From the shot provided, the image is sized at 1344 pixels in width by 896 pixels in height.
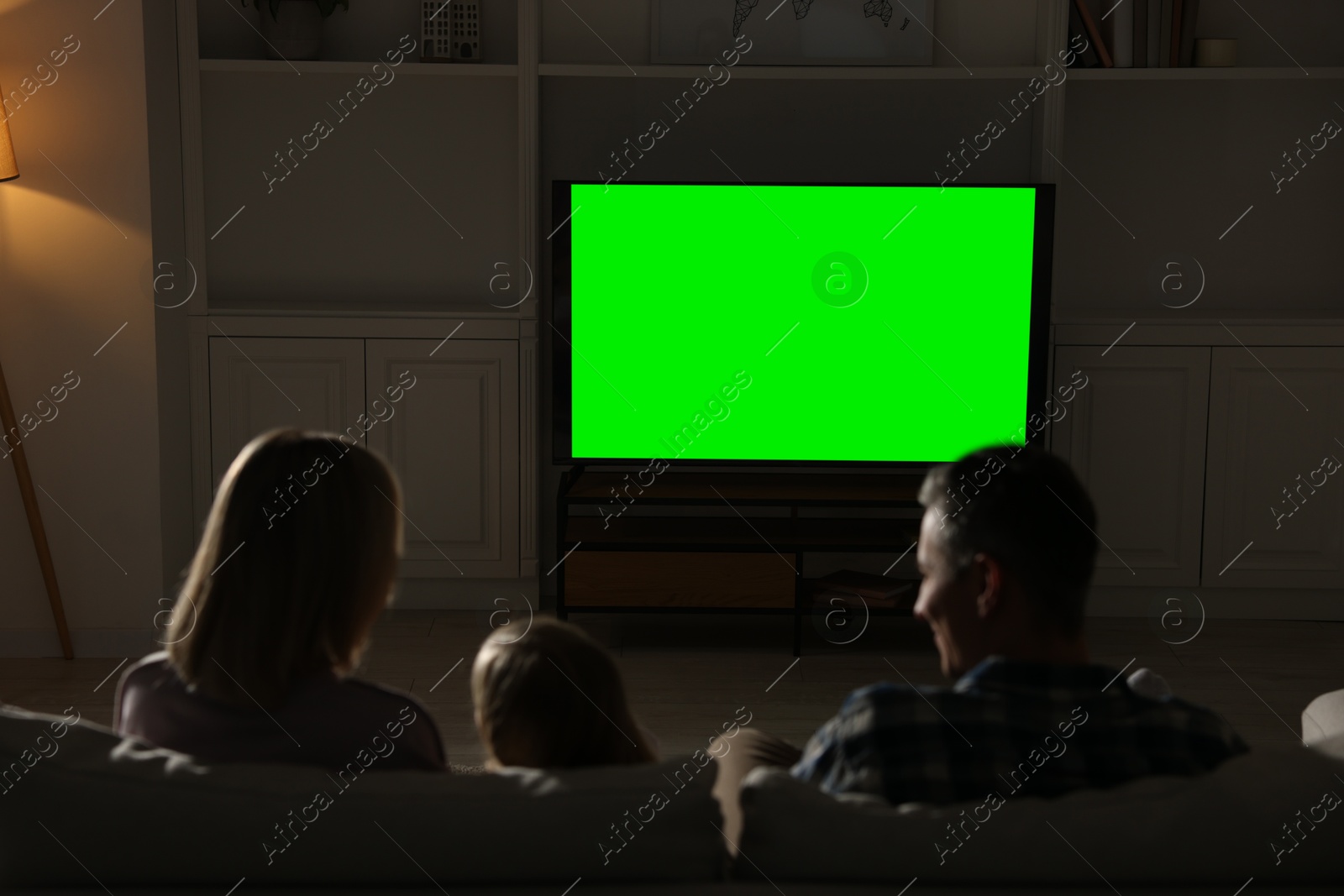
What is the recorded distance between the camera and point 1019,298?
353 centimetres

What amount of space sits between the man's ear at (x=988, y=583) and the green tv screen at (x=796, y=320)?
2.33 metres

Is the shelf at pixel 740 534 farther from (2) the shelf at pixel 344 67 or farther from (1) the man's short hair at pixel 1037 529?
(1) the man's short hair at pixel 1037 529

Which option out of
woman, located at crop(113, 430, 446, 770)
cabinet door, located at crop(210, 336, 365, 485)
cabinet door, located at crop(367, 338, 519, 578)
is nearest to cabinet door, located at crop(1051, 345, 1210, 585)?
cabinet door, located at crop(367, 338, 519, 578)

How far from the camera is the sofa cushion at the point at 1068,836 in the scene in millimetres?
1014

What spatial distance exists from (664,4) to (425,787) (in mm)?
3132

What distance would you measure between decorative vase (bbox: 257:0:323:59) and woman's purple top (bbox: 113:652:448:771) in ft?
9.20

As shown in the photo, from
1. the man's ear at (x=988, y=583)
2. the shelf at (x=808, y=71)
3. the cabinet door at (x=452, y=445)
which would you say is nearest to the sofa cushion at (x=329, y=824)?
the man's ear at (x=988, y=583)

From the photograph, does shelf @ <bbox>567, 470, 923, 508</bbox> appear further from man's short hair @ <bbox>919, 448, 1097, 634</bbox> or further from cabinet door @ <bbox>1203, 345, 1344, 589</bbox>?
man's short hair @ <bbox>919, 448, 1097, 634</bbox>

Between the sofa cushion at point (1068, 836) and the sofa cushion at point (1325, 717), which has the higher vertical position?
the sofa cushion at point (1068, 836)

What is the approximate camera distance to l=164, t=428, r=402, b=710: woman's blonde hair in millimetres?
1200

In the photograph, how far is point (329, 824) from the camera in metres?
0.99

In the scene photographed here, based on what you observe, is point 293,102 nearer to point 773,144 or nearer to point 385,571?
point 773,144

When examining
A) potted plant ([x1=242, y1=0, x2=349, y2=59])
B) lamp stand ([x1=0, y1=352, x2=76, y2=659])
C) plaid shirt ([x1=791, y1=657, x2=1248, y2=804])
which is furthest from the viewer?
potted plant ([x1=242, y1=0, x2=349, y2=59])

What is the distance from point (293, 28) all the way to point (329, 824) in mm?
3117
